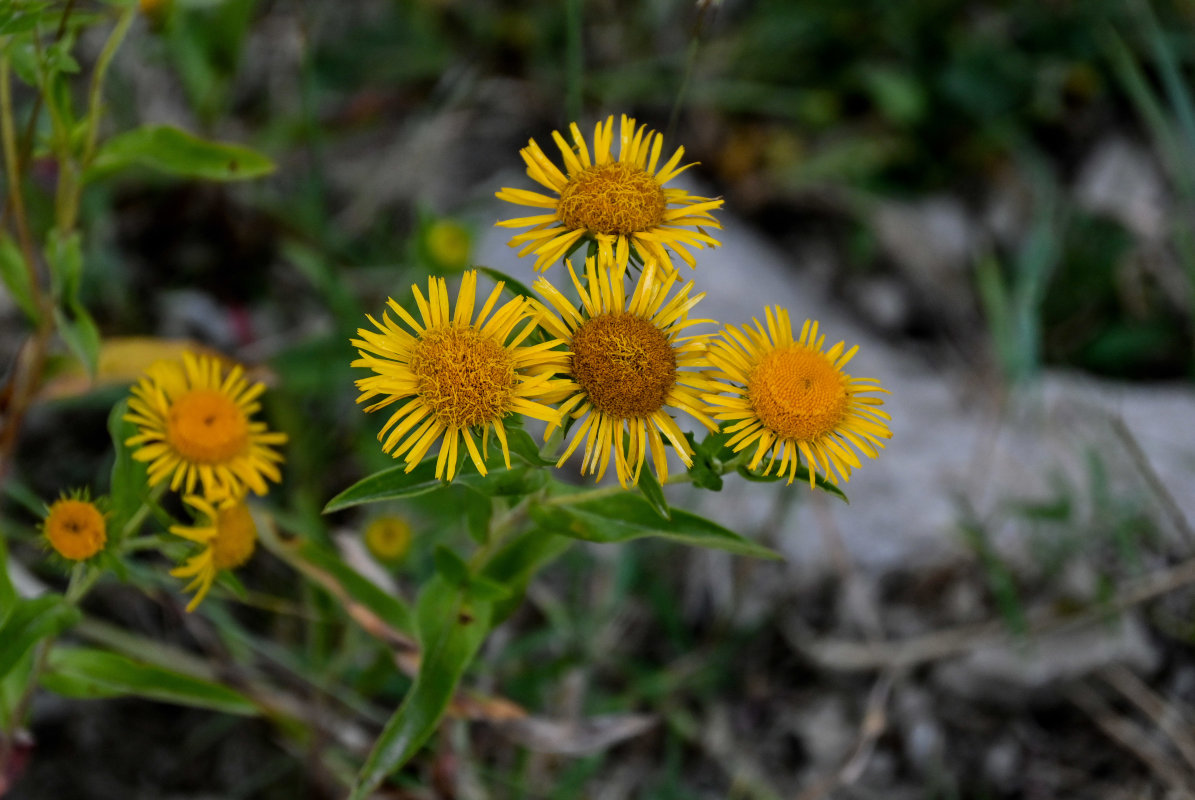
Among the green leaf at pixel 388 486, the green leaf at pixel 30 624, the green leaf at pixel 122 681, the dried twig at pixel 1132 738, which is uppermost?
the green leaf at pixel 388 486

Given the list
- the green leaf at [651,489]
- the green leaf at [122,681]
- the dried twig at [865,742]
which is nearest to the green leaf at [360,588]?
the green leaf at [122,681]

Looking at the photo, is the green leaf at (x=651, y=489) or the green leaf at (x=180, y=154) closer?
the green leaf at (x=651, y=489)

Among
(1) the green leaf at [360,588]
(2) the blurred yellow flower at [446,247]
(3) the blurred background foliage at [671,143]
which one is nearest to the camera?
(1) the green leaf at [360,588]

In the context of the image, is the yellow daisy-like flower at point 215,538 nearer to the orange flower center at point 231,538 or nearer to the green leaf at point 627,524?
the orange flower center at point 231,538

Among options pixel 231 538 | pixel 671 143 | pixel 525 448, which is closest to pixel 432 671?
pixel 231 538

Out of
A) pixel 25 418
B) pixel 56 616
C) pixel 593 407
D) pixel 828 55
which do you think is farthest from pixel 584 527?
pixel 828 55

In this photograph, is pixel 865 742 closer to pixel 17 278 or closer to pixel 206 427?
pixel 206 427
